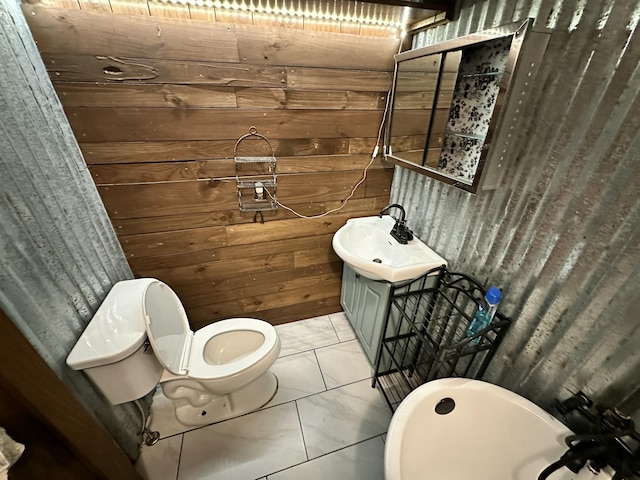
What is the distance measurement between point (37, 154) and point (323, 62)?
1231 mm

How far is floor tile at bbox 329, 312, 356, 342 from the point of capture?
6.34 feet

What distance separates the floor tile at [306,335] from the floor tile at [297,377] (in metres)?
0.06

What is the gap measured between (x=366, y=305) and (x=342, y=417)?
2.08ft

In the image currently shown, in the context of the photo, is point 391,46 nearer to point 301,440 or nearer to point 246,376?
point 246,376

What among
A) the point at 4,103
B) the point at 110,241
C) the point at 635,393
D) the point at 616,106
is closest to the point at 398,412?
the point at 635,393

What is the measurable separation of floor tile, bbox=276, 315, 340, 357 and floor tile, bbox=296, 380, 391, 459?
0.35 metres

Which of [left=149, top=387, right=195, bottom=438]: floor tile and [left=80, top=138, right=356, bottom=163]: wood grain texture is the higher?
[left=80, top=138, right=356, bottom=163]: wood grain texture

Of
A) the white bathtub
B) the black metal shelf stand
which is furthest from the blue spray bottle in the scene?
the white bathtub

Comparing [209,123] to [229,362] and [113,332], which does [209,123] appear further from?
[229,362]

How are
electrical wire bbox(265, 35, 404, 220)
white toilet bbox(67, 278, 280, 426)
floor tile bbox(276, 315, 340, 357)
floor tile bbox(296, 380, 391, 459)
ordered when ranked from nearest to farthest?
white toilet bbox(67, 278, 280, 426), floor tile bbox(296, 380, 391, 459), electrical wire bbox(265, 35, 404, 220), floor tile bbox(276, 315, 340, 357)

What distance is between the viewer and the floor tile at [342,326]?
6.34 feet

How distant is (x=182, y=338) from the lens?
1326mm

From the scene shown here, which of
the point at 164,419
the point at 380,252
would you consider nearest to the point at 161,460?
the point at 164,419

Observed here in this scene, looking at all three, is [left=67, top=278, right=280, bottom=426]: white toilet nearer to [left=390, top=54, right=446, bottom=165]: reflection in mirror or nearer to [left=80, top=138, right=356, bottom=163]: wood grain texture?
[left=80, top=138, right=356, bottom=163]: wood grain texture
